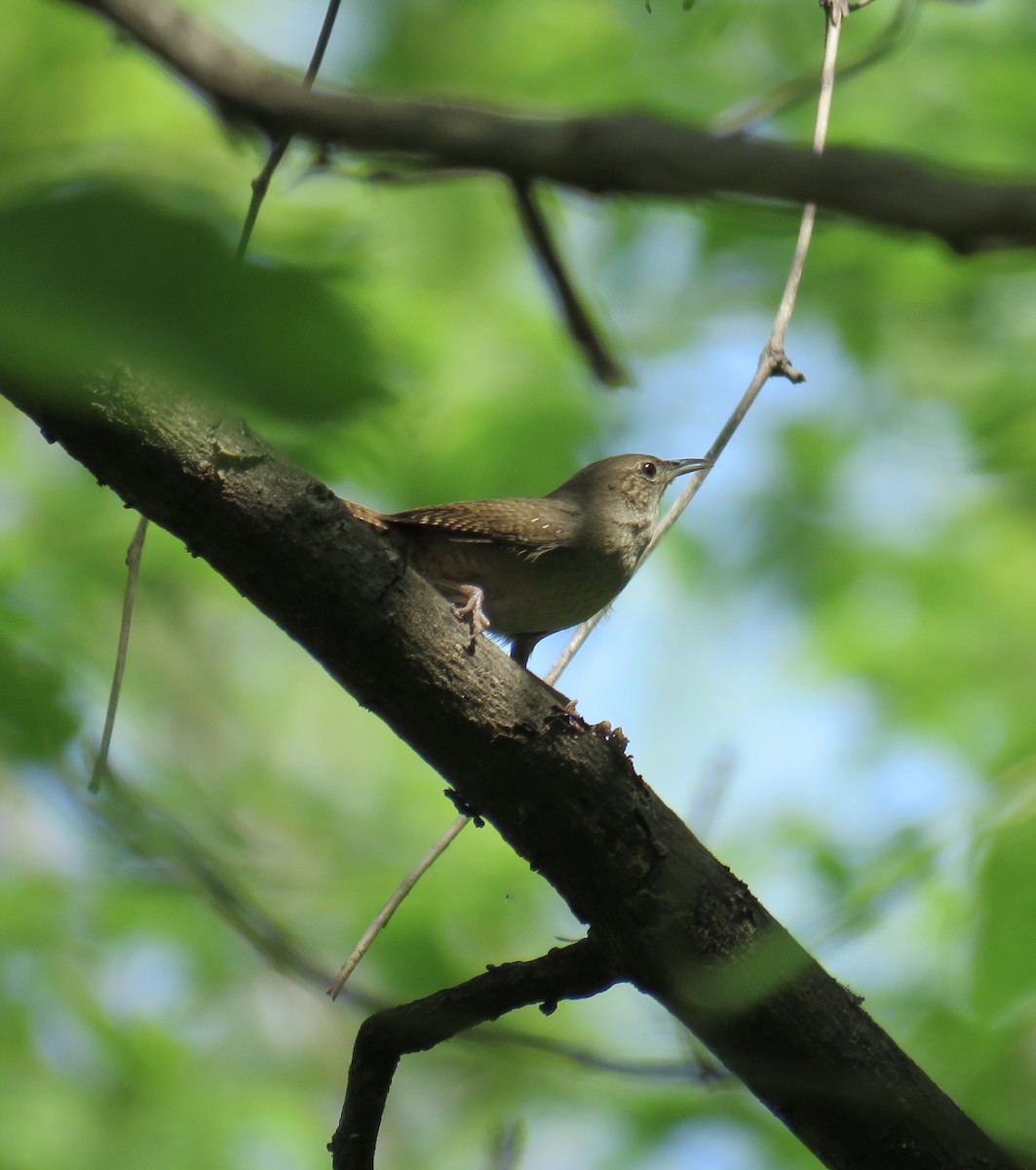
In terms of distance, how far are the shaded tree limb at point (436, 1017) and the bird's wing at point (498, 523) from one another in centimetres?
243

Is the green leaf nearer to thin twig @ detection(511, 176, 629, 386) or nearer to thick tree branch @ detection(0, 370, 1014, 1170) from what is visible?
thin twig @ detection(511, 176, 629, 386)

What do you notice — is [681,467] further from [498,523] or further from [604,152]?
[604,152]

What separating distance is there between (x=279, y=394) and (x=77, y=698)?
5.61 feet

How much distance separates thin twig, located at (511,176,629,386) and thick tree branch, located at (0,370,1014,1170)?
1.48 meters

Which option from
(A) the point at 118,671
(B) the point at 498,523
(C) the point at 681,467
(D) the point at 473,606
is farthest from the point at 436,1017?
(C) the point at 681,467

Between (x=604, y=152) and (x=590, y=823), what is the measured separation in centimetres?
224

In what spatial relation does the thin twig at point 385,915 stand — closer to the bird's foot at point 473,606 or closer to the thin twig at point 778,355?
the thin twig at point 778,355

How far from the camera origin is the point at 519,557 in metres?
5.34

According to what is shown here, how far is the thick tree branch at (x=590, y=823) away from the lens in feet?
8.75

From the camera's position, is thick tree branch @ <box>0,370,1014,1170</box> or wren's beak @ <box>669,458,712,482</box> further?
wren's beak @ <box>669,458,712,482</box>

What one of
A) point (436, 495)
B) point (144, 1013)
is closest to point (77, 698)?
point (436, 495)

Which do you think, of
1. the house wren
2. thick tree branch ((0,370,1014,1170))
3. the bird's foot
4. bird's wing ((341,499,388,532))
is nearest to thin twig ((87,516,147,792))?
thick tree branch ((0,370,1014,1170))

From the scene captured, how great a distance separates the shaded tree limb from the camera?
2.96m

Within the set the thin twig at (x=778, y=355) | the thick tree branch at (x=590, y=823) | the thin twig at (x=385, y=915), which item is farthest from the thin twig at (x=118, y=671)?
the thin twig at (x=778, y=355)
